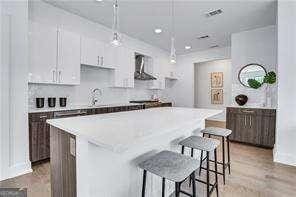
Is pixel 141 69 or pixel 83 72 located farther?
pixel 141 69

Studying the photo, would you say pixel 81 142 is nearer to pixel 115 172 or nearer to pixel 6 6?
pixel 115 172

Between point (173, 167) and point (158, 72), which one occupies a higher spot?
point (158, 72)

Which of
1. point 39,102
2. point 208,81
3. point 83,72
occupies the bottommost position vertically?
point 39,102

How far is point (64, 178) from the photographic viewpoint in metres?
1.55

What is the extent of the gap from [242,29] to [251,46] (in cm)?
48

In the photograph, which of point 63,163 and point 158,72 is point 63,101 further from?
point 158,72

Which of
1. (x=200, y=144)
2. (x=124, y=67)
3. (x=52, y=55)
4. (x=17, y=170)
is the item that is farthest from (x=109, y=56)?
(x=200, y=144)

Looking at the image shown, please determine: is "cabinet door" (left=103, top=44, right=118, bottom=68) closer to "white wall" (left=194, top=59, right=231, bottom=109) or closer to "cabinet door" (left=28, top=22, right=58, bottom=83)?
"cabinet door" (left=28, top=22, right=58, bottom=83)

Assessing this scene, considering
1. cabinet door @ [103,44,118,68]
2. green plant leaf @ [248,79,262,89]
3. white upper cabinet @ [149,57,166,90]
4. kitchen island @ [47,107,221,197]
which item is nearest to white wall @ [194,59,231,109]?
white upper cabinet @ [149,57,166,90]

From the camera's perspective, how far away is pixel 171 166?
1367 mm

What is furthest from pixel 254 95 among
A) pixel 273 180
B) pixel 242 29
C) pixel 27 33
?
pixel 27 33

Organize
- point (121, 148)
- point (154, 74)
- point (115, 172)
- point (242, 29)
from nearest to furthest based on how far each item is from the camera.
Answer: point (121, 148), point (115, 172), point (242, 29), point (154, 74)

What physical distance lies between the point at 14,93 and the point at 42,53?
842 mm

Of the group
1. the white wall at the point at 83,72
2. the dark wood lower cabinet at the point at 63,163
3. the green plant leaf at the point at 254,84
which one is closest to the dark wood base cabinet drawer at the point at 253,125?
the green plant leaf at the point at 254,84
